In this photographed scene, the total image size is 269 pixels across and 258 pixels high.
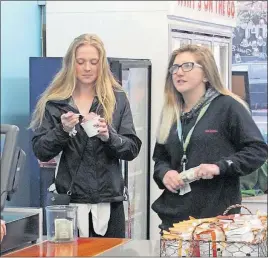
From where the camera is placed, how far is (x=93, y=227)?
3.08 m

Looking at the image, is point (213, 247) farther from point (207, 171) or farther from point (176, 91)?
point (176, 91)

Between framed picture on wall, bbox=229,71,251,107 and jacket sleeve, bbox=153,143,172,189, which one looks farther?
framed picture on wall, bbox=229,71,251,107

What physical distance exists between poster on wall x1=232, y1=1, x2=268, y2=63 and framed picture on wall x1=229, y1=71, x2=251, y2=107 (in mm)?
202

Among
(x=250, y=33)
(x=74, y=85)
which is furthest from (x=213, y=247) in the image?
(x=250, y=33)

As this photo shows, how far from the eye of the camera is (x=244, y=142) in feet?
9.62

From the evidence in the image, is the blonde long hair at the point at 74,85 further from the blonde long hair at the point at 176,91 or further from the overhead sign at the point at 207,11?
the overhead sign at the point at 207,11

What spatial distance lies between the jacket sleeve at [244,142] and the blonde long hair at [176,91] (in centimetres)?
9

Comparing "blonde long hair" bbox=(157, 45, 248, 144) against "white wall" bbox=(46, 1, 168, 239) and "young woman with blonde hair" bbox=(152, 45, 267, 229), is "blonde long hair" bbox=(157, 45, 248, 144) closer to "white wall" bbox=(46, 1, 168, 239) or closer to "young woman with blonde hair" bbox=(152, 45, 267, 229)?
"young woman with blonde hair" bbox=(152, 45, 267, 229)

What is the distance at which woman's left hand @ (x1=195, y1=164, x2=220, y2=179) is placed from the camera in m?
2.85

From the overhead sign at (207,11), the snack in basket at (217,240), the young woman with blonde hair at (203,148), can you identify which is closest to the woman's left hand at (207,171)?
the young woman with blonde hair at (203,148)

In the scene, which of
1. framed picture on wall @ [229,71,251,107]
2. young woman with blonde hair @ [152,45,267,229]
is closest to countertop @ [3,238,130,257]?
young woman with blonde hair @ [152,45,267,229]

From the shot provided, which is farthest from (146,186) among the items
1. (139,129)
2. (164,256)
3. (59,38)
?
(164,256)

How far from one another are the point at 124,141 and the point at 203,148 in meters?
0.34

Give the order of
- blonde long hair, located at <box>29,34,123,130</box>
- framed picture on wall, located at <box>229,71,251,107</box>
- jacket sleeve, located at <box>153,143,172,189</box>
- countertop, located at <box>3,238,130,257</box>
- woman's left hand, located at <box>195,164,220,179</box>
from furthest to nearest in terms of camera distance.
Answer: framed picture on wall, located at <box>229,71,251,107</box> → blonde long hair, located at <box>29,34,123,130</box> → jacket sleeve, located at <box>153,143,172,189</box> → woman's left hand, located at <box>195,164,220,179</box> → countertop, located at <box>3,238,130,257</box>
